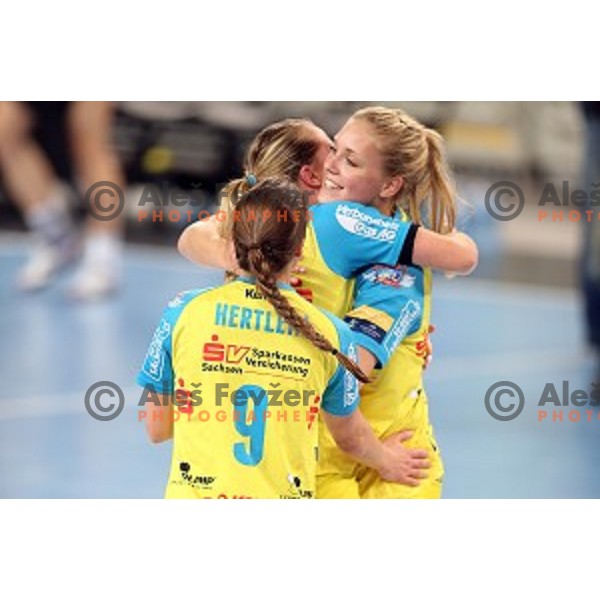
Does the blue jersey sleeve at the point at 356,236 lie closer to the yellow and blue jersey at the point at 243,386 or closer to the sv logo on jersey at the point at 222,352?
the yellow and blue jersey at the point at 243,386

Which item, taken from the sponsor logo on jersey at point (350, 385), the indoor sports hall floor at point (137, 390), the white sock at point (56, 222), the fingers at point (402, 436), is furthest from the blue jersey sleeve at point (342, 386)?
the white sock at point (56, 222)

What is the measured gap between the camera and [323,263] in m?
2.70

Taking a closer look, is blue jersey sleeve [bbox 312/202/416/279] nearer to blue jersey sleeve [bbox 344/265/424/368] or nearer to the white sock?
blue jersey sleeve [bbox 344/265/424/368]

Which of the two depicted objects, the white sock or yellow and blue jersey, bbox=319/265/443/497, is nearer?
yellow and blue jersey, bbox=319/265/443/497

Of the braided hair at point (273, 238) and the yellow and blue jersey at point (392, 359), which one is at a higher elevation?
the braided hair at point (273, 238)

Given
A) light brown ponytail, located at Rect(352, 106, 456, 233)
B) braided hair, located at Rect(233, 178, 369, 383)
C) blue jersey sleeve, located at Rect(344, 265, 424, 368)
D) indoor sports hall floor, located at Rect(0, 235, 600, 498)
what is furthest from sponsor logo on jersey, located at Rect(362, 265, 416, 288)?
indoor sports hall floor, located at Rect(0, 235, 600, 498)

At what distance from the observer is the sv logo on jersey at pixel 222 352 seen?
2459mm

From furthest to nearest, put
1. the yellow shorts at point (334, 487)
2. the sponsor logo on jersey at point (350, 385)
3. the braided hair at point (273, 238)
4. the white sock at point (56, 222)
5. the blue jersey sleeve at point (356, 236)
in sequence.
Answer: the white sock at point (56, 222), the yellow shorts at point (334, 487), the blue jersey sleeve at point (356, 236), the sponsor logo on jersey at point (350, 385), the braided hair at point (273, 238)

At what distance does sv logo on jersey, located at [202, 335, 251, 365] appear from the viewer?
8.07 feet

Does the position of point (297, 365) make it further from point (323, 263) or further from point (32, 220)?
point (32, 220)

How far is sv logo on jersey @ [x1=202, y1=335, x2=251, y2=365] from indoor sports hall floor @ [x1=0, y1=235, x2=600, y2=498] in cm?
144

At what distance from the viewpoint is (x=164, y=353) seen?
8.25ft

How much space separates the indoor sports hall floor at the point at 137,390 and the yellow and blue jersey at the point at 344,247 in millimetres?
1216
